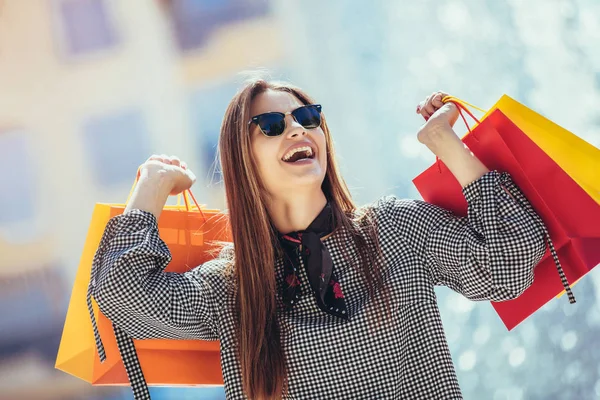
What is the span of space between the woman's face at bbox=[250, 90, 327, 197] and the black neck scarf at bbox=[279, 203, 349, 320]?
12 cm

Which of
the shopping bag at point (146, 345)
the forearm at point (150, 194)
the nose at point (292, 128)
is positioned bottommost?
the shopping bag at point (146, 345)

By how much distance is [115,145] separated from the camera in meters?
2.77

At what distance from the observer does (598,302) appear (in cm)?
286

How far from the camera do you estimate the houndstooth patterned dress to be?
1.76 m

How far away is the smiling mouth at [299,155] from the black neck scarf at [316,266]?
0.53ft

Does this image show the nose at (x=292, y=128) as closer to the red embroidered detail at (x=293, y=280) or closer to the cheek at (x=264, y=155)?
the cheek at (x=264, y=155)

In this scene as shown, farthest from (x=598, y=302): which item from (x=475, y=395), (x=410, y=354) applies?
(x=410, y=354)

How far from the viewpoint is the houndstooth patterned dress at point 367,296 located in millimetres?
1757

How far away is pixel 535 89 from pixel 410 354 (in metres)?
1.56

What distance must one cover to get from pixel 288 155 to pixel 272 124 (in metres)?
0.10

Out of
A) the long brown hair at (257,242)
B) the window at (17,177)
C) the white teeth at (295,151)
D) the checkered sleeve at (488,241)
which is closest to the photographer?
the checkered sleeve at (488,241)

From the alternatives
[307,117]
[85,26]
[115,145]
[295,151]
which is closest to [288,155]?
[295,151]

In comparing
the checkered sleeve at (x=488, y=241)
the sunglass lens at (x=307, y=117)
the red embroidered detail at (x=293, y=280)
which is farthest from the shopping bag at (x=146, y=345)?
the checkered sleeve at (x=488, y=241)

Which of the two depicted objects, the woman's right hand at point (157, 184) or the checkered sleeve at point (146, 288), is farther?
the woman's right hand at point (157, 184)
